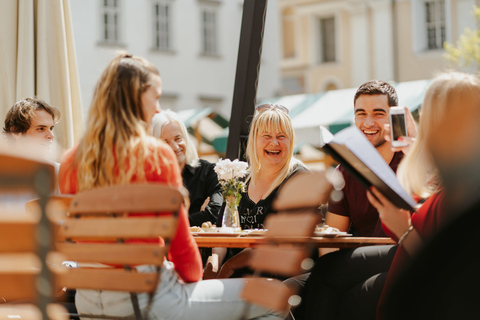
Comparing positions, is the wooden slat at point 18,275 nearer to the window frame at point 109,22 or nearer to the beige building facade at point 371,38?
the window frame at point 109,22

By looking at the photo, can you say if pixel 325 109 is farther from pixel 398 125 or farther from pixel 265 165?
pixel 398 125

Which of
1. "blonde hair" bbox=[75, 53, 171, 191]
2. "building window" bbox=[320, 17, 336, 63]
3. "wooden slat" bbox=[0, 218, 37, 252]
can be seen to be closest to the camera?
"wooden slat" bbox=[0, 218, 37, 252]

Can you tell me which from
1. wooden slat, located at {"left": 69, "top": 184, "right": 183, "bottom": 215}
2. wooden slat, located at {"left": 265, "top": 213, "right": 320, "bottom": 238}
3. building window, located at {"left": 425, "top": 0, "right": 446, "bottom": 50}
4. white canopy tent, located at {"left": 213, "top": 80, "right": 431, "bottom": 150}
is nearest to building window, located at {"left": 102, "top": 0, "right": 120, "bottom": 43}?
white canopy tent, located at {"left": 213, "top": 80, "right": 431, "bottom": 150}

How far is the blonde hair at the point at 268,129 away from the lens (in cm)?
495

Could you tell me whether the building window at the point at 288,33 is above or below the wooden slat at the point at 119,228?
above

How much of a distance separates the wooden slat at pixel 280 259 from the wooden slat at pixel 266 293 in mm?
58

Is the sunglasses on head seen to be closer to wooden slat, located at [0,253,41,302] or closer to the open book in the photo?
the open book

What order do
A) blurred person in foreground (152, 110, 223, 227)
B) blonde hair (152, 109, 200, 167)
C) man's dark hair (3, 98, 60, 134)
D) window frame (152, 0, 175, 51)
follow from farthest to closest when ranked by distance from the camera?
window frame (152, 0, 175, 51) < blonde hair (152, 109, 200, 167) < blurred person in foreground (152, 110, 223, 227) < man's dark hair (3, 98, 60, 134)

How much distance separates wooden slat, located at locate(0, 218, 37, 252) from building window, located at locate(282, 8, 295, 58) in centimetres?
3537

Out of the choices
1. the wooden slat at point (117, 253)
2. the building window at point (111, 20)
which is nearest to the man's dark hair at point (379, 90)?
the wooden slat at point (117, 253)

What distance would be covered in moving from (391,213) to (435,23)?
103 feet

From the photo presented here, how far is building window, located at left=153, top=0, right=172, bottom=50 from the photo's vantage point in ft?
94.0

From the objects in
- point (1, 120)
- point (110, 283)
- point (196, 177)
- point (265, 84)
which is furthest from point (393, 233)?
point (265, 84)

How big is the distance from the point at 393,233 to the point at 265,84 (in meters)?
27.7
